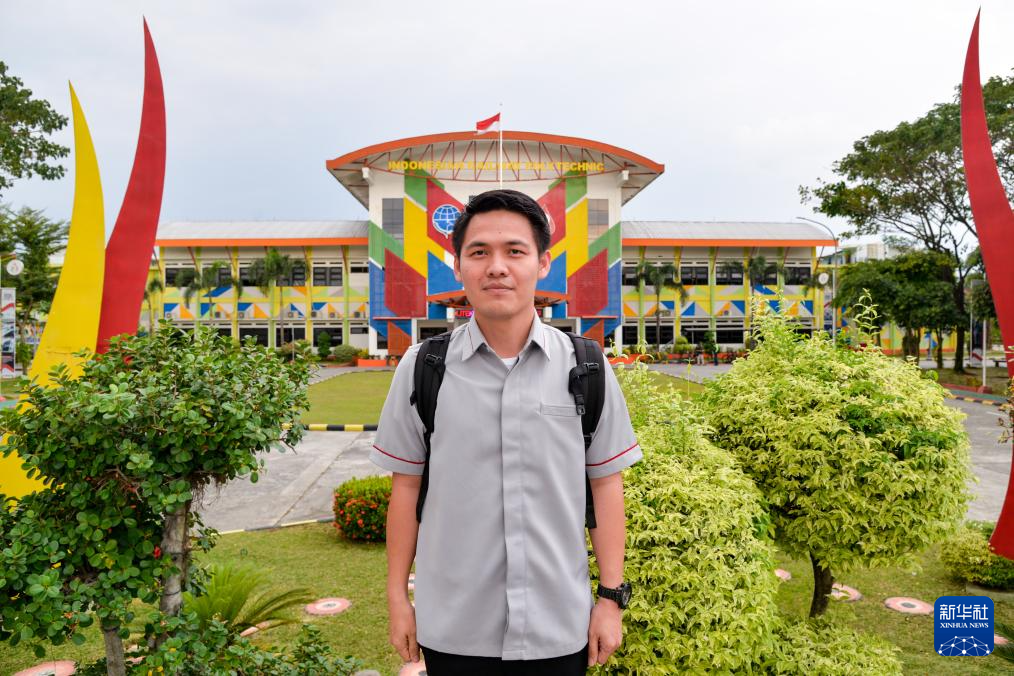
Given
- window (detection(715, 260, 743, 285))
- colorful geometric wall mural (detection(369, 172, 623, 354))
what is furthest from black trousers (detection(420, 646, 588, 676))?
window (detection(715, 260, 743, 285))

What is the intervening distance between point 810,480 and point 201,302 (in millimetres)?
38666

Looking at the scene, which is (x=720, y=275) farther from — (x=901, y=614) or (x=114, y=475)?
(x=114, y=475)

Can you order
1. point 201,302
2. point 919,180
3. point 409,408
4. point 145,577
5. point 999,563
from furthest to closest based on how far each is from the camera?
1. point 201,302
2. point 919,180
3. point 999,563
4. point 145,577
5. point 409,408

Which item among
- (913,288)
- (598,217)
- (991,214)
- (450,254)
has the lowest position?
(991,214)

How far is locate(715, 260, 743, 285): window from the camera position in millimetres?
38438

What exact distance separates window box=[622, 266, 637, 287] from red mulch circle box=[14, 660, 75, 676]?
3652cm

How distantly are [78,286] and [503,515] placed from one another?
3705 millimetres

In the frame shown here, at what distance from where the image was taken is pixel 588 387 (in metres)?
1.83

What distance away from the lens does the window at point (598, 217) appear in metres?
32.8

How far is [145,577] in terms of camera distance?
7.68ft

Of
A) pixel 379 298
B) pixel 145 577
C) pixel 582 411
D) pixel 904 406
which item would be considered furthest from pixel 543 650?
pixel 379 298

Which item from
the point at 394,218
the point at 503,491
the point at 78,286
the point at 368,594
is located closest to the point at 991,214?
the point at 503,491

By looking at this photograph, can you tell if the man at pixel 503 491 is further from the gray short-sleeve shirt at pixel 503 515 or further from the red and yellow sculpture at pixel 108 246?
the red and yellow sculpture at pixel 108 246

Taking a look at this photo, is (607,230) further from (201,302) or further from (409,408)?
(409,408)
